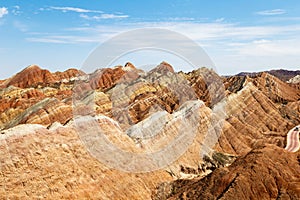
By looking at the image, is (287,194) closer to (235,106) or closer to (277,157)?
(277,157)

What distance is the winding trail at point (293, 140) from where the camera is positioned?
216 feet

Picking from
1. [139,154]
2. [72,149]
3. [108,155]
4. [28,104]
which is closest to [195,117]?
[139,154]

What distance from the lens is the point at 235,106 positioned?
96.8 metres

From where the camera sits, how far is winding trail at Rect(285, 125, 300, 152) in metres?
65.8

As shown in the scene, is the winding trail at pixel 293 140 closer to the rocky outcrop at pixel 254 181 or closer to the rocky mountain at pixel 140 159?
the rocky mountain at pixel 140 159

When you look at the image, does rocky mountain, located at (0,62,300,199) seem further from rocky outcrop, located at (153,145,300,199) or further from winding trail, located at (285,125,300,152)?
winding trail, located at (285,125,300,152)

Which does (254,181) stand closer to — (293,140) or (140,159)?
(140,159)

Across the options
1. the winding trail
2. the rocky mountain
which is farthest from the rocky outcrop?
the winding trail

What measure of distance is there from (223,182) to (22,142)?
18577 mm

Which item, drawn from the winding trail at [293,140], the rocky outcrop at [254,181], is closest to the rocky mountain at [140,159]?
the rocky outcrop at [254,181]

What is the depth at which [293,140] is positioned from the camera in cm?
7300

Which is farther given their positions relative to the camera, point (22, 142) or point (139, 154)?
point (139, 154)

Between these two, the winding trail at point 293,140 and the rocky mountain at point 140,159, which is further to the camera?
the winding trail at point 293,140

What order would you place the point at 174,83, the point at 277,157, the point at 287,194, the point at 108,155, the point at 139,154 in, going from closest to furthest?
the point at 287,194 → the point at 277,157 → the point at 108,155 → the point at 139,154 → the point at 174,83
